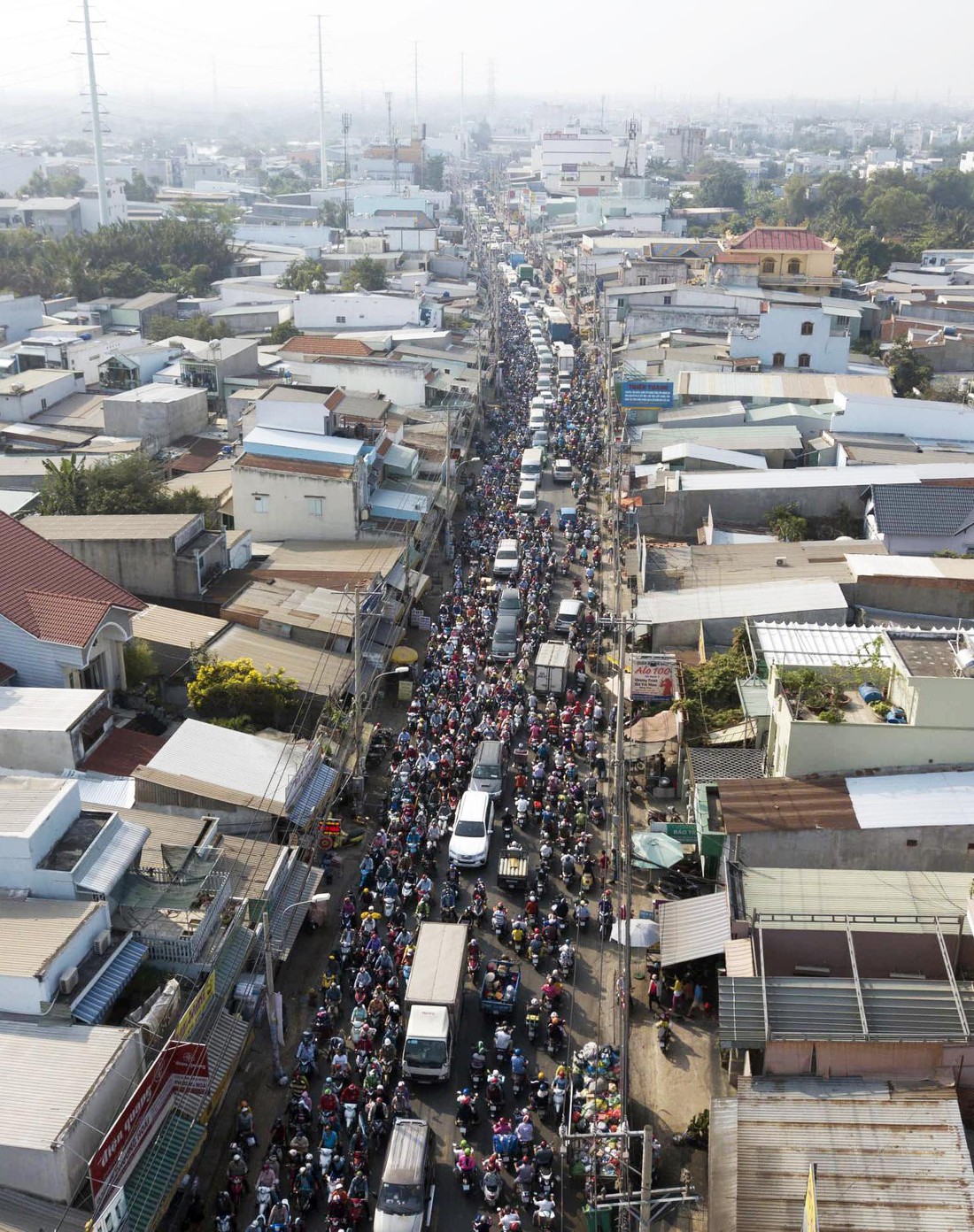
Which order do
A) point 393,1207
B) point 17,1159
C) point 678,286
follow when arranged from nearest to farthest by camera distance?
point 17,1159
point 393,1207
point 678,286

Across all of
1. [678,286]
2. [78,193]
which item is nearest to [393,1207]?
[678,286]

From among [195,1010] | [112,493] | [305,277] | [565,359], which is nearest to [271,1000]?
[195,1010]

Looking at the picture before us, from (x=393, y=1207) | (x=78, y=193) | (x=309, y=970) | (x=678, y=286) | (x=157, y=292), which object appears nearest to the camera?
(x=393, y=1207)

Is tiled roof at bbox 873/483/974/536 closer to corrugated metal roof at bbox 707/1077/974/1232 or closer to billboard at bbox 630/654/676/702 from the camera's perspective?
billboard at bbox 630/654/676/702

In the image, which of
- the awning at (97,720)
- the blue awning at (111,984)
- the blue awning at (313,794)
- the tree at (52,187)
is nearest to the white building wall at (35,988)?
the blue awning at (111,984)

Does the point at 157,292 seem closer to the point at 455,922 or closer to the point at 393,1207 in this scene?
the point at 455,922

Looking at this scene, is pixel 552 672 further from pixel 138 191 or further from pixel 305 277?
pixel 138 191
